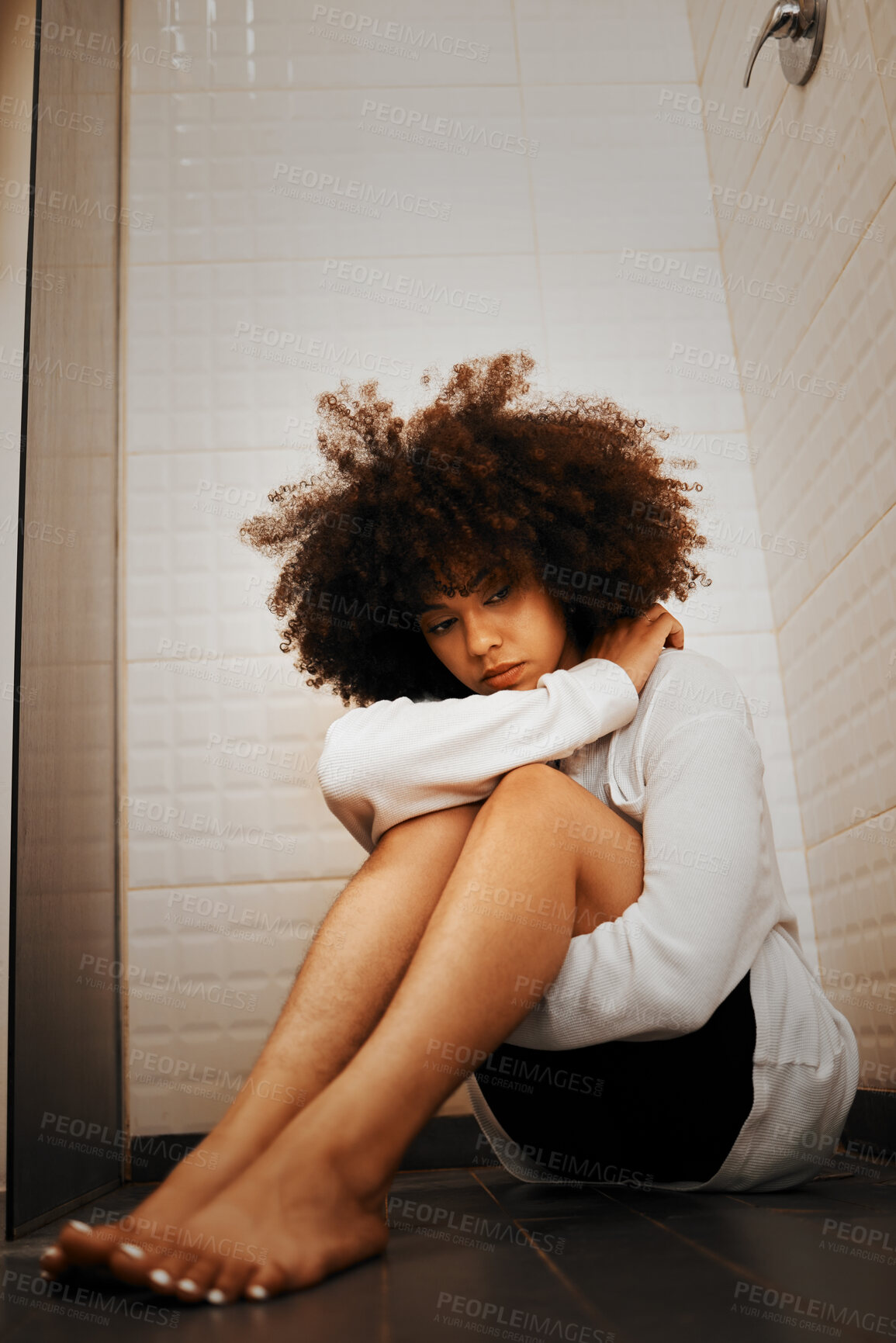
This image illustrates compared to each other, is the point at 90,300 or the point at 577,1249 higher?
the point at 90,300

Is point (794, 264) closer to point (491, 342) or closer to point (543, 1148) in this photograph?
point (491, 342)

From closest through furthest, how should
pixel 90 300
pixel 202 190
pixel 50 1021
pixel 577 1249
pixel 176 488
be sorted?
pixel 577 1249 < pixel 50 1021 < pixel 90 300 < pixel 176 488 < pixel 202 190

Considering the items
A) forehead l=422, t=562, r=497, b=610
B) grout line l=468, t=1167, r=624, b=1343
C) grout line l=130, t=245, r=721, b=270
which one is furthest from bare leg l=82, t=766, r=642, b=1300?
grout line l=130, t=245, r=721, b=270

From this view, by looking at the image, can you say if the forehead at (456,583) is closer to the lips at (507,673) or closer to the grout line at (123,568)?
the lips at (507,673)

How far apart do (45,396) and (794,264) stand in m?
1.12

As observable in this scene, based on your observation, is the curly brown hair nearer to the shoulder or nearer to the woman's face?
the woman's face

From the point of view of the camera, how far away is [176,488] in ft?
5.94

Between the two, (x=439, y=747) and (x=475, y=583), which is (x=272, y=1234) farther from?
(x=475, y=583)

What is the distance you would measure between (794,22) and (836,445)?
0.62 m

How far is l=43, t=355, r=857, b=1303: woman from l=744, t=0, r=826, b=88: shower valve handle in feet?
2.06

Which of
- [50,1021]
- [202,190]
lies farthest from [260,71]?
[50,1021]

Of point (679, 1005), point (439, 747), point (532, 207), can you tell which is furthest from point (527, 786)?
point (532, 207)

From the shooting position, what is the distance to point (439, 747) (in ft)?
3.23

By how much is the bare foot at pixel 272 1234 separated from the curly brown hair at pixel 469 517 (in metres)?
0.73
